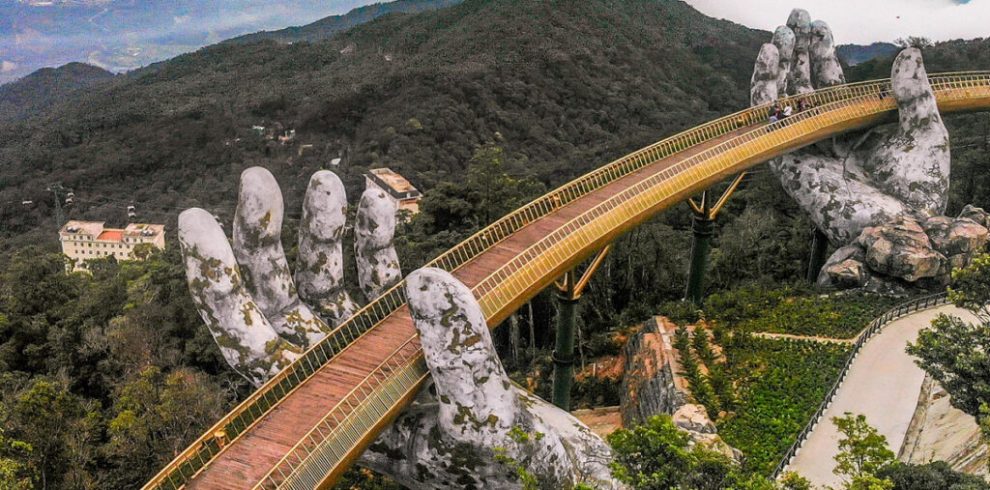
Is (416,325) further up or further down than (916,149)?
further down

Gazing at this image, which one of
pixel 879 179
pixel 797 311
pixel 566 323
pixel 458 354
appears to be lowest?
pixel 797 311

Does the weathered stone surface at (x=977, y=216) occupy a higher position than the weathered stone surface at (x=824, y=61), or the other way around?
the weathered stone surface at (x=824, y=61)

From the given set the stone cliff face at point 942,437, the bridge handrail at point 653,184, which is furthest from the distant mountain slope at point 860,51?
the stone cliff face at point 942,437

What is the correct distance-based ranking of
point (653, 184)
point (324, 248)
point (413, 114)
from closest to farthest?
point (324, 248), point (653, 184), point (413, 114)

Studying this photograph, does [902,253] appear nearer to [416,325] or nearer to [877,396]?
[877,396]

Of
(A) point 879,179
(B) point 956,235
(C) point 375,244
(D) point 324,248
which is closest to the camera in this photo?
(D) point 324,248

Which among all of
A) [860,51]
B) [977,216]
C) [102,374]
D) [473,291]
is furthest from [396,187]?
[860,51]

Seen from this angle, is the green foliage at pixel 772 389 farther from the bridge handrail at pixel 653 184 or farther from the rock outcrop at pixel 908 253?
the bridge handrail at pixel 653 184

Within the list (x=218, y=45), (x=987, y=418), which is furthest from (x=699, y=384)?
(x=218, y=45)
